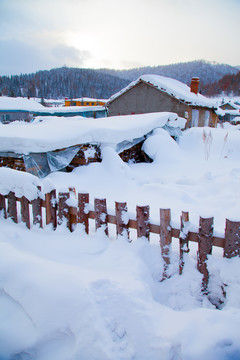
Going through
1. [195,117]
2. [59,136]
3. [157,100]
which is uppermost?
[157,100]

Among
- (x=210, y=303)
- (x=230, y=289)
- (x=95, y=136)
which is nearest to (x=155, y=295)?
(x=210, y=303)

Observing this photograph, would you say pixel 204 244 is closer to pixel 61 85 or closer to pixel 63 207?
pixel 63 207

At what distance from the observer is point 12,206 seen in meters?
3.15

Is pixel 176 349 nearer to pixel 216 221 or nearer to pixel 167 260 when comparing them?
pixel 167 260

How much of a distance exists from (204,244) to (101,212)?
1182 millimetres

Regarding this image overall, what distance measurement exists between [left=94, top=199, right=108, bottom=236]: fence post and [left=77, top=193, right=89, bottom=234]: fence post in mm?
162

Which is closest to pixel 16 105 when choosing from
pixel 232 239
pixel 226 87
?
pixel 232 239

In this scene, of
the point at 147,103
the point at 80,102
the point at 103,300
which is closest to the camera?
the point at 103,300

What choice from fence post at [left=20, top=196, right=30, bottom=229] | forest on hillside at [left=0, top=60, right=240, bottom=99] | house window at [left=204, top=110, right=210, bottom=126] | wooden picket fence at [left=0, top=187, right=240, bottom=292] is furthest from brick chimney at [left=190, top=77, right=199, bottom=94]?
forest on hillside at [left=0, top=60, right=240, bottom=99]

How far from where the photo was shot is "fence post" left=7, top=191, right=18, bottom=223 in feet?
10.3

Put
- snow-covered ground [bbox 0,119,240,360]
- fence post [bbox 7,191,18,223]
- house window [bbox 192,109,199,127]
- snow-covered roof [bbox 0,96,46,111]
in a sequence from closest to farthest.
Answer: snow-covered ground [bbox 0,119,240,360]
fence post [bbox 7,191,18,223]
house window [bbox 192,109,199,127]
snow-covered roof [bbox 0,96,46,111]

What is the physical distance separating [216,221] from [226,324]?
2.56 metres

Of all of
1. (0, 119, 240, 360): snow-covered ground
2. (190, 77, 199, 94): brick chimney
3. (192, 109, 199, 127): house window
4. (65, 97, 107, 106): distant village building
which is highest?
(65, 97, 107, 106): distant village building

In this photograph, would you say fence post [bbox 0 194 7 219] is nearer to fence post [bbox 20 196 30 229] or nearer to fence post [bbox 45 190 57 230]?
fence post [bbox 20 196 30 229]
